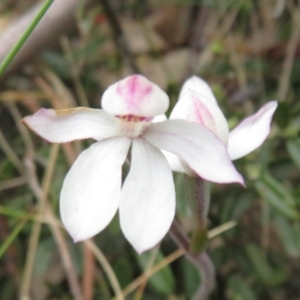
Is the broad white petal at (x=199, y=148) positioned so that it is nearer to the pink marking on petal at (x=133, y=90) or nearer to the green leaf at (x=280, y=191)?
the pink marking on petal at (x=133, y=90)

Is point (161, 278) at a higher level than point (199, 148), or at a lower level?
lower

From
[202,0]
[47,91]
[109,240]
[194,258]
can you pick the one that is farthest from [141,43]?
[194,258]

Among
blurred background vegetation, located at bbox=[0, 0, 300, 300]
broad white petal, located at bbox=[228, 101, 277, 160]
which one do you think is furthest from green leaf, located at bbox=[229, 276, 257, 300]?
broad white petal, located at bbox=[228, 101, 277, 160]

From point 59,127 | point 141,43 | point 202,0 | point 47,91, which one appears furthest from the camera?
point 141,43

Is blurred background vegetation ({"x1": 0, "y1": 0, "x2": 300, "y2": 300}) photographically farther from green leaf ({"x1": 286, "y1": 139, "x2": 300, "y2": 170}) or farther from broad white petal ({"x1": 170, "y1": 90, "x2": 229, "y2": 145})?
broad white petal ({"x1": 170, "y1": 90, "x2": 229, "y2": 145})

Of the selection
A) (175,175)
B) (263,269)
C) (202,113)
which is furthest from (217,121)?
(263,269)

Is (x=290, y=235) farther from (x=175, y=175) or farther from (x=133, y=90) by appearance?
(x=133, y=90)

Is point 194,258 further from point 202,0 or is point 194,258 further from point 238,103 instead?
point 202,0

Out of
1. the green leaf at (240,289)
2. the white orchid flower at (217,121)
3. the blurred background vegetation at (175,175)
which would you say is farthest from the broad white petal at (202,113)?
the green leaf at (240,289)
